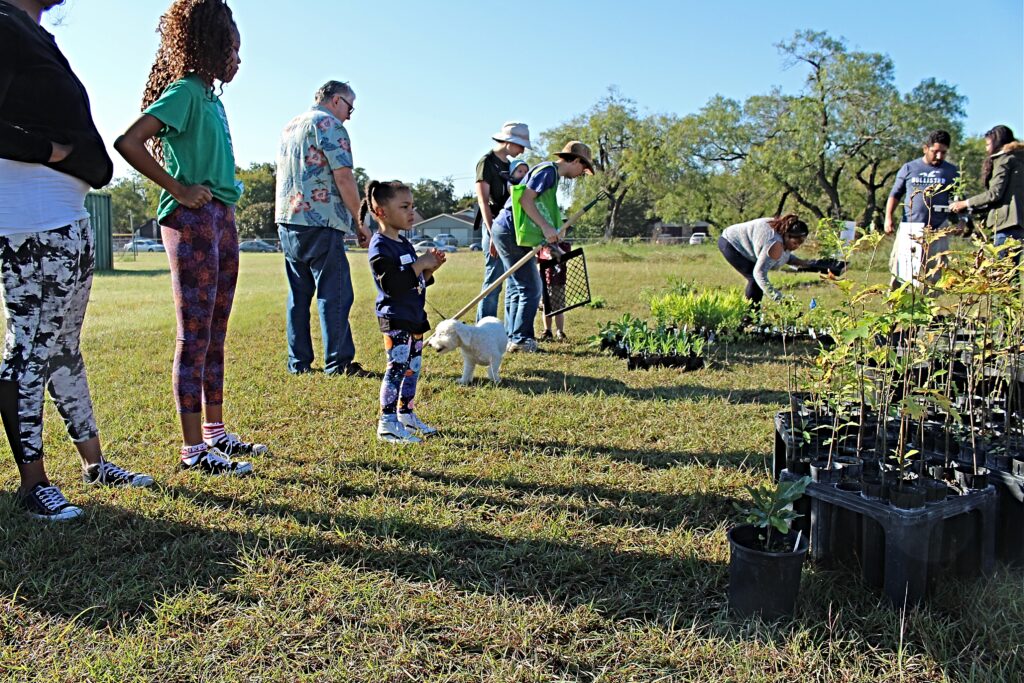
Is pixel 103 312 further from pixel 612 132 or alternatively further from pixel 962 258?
pixel 612 132

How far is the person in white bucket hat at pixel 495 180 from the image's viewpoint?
641 cm

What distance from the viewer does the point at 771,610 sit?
7.02 feet

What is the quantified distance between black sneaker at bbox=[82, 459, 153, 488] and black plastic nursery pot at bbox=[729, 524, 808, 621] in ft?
7.84

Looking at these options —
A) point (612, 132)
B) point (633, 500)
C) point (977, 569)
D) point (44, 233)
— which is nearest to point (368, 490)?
point (633, 500)

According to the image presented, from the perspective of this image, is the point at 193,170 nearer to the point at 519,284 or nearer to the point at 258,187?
the point at 519,284

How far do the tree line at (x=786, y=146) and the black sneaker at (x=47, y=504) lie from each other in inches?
741

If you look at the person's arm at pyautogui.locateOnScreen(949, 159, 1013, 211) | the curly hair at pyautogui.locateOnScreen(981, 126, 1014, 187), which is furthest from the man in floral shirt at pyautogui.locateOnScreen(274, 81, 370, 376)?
the curly hair at pyautogui.locateOnScreen(981, 126, 1014, 187)

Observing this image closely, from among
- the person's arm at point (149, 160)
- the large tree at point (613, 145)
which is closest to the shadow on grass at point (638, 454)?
the person's arm at point (149, 160)

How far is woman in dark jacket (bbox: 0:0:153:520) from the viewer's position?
2.58m

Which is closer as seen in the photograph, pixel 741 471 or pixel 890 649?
pixel 890 649

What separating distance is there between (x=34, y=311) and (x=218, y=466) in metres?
1.01

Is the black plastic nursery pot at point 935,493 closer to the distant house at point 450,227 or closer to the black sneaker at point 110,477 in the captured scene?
the black sneaker at point 110,477

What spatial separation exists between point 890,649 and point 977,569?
1.86ft

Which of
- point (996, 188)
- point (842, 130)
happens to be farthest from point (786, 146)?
point (996, 188)
